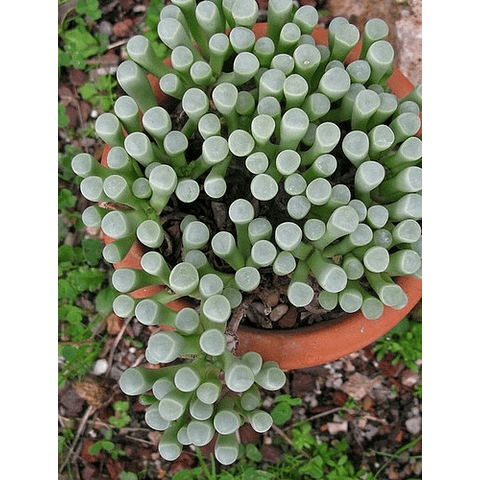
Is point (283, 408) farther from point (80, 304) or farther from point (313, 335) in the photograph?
point (80, 304)

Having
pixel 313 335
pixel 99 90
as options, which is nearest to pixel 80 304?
pixel 99 90

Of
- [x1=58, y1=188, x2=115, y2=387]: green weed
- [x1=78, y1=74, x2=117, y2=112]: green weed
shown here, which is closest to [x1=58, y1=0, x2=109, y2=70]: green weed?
[x1=78, y1=74, x2=117, y2=112]: green weed

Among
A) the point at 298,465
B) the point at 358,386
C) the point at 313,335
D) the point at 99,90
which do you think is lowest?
the point at 298,465

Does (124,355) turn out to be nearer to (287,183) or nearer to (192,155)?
(192,155)

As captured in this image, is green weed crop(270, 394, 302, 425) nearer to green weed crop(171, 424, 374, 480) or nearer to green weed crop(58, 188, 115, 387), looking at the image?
green weed crop(171, 424, 374, 480)

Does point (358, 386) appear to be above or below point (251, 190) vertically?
below

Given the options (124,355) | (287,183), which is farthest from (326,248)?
(124,355)

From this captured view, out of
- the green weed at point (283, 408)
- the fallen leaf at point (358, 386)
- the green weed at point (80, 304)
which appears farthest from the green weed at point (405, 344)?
the green weed at point (80, 304)
